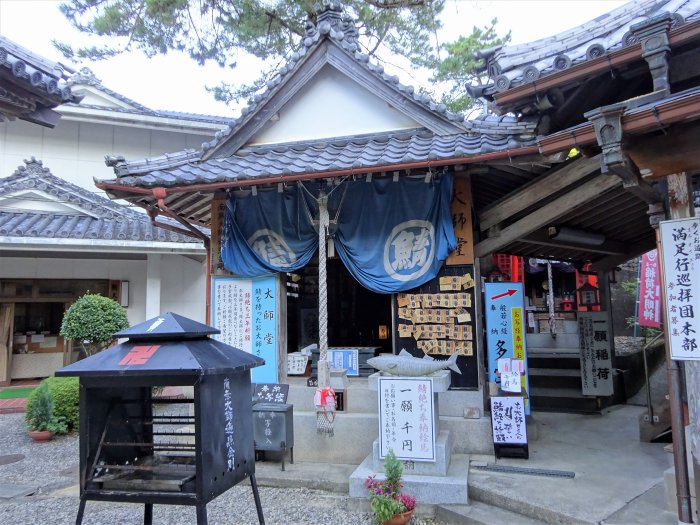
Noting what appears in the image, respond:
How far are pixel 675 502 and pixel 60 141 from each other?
724 inches

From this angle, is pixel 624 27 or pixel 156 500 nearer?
pixel 156 500

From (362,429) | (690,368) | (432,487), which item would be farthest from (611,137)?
(362,429)

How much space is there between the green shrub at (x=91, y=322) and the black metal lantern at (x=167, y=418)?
21.4ft

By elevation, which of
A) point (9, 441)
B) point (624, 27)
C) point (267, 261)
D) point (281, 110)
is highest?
point (281, 110)

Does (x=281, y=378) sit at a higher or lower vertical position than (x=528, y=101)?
lower

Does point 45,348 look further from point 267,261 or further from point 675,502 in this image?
point 675,502

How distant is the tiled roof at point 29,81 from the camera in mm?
4730

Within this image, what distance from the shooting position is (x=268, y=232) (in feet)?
27.9

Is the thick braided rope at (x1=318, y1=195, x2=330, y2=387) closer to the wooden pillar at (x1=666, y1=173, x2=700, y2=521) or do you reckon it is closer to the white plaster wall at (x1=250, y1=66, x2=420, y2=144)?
the white plaster wall at (x1=250, y1=66, x2=420, y2=144)

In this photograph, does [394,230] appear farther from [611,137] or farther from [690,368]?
[690,368]

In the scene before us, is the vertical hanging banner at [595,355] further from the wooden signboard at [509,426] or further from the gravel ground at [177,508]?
the gravel ground at [177,508]

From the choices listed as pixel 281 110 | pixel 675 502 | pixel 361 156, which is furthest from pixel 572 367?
pixel 281 110

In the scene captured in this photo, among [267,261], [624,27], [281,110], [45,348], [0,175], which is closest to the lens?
[624,27]

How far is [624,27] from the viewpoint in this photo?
547cm
